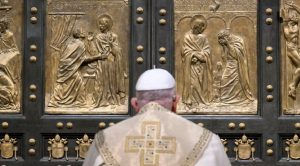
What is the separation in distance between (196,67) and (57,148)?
1149 mm

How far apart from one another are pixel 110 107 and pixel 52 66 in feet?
1.69

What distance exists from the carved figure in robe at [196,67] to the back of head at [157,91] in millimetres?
2585

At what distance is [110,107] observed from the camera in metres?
7.90

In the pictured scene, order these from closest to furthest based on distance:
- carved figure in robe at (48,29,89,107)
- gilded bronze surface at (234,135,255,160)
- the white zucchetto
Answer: the white zucchetto
gilded bronze surface at (234,135,255,160)
carved figure in robe at (48,29,89,107)

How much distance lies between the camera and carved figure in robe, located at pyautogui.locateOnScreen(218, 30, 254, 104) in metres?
7.90

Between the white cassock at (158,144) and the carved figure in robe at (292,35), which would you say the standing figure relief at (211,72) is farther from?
the white cassock at (158,144)

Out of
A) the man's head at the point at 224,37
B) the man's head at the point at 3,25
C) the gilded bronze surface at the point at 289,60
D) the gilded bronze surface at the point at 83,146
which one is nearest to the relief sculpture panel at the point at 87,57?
the gilded bronze surface at the point at 83,146

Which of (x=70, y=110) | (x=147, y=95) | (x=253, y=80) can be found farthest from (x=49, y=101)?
(x=147, y=95)

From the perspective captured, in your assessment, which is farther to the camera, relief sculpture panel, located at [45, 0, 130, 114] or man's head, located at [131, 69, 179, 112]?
relief sculpture panel, located at [45, 0, 130, 114]

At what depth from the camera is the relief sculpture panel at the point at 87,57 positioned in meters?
7.91

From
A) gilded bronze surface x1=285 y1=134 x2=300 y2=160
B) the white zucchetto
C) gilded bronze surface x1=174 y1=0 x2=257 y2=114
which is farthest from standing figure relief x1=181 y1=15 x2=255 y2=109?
the white zucchetto

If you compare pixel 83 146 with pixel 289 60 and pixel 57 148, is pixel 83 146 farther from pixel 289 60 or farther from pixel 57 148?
pixel 289 60

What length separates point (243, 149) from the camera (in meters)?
7.82

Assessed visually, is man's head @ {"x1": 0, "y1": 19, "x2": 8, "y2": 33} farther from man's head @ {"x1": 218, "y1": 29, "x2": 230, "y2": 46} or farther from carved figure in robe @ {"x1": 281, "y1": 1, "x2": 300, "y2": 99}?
carved figure in robe @ {"x1": 281, "y1": 1, "x2": 300, "y2": 99}
